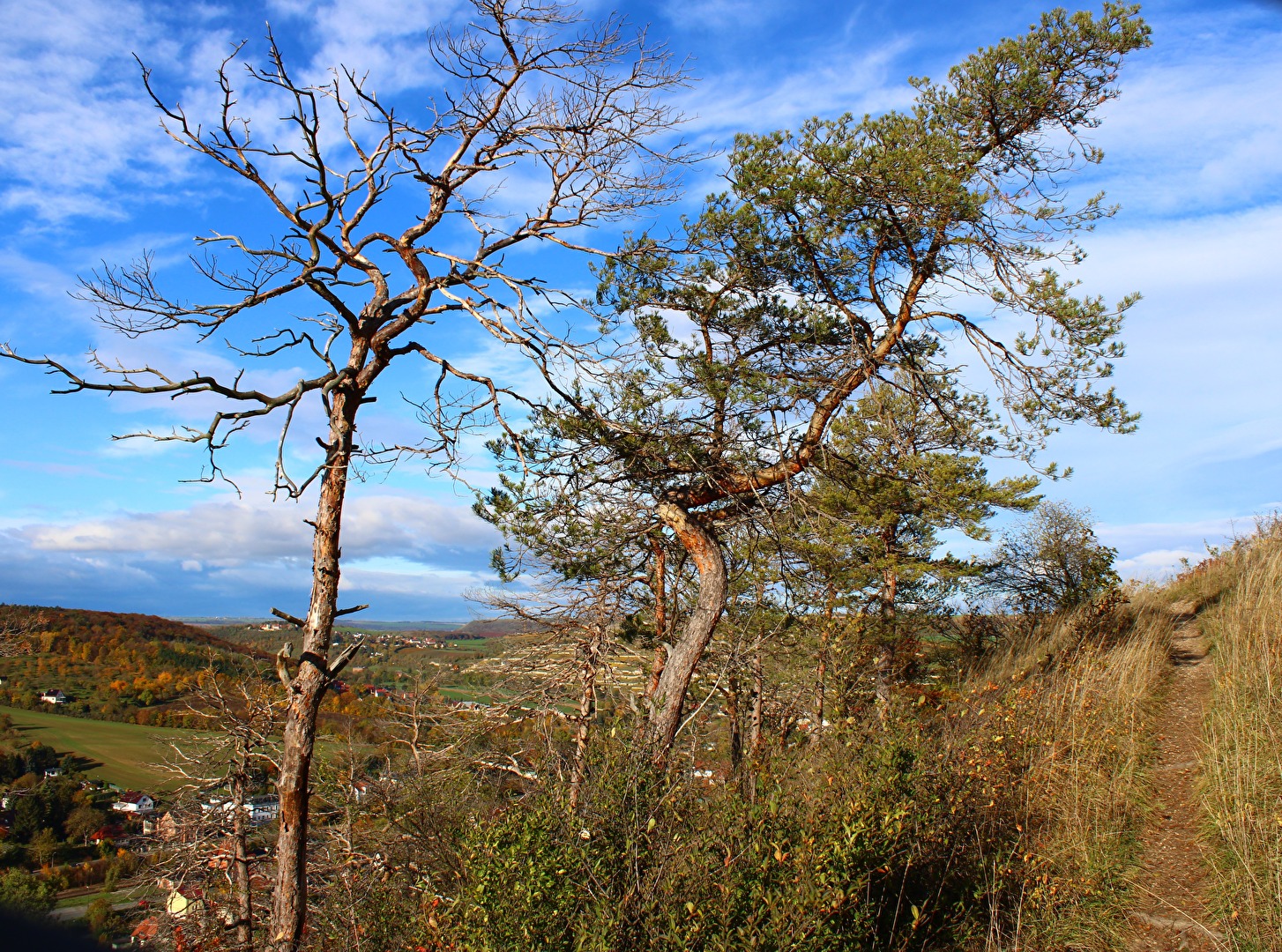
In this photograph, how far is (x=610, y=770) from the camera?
4.29 metres

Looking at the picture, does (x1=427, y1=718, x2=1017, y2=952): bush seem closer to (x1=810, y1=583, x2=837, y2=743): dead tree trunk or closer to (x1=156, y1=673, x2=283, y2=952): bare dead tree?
(x1=810, y1=583, x2=837, y2=743): dead tree trunk

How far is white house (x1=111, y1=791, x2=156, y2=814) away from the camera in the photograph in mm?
17678

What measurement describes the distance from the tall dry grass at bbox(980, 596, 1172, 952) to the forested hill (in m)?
21.2

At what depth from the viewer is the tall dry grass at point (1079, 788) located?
495cm

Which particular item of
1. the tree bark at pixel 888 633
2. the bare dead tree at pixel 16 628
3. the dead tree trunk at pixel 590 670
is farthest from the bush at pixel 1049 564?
the bare dead tree at pixel 16 628

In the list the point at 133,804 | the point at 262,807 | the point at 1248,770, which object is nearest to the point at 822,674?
the point at 1248,770

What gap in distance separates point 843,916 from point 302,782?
10.7 ft

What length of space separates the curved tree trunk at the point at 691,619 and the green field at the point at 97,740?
18.9 meters

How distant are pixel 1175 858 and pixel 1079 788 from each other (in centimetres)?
103

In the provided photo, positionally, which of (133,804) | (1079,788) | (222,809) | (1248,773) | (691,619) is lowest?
(133,804)

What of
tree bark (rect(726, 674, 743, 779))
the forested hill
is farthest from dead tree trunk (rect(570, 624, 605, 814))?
the forested hill

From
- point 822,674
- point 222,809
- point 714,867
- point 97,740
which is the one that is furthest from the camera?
point 97,740

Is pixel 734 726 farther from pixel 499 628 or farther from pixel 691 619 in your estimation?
pixel 499 628

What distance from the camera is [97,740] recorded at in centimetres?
2403
